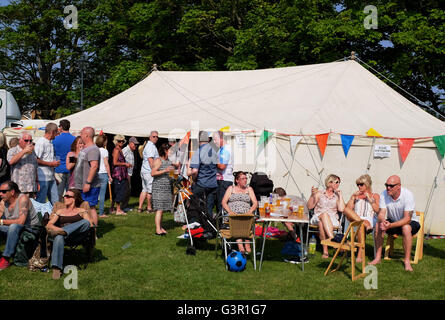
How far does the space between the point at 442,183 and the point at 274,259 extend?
13.3 ft

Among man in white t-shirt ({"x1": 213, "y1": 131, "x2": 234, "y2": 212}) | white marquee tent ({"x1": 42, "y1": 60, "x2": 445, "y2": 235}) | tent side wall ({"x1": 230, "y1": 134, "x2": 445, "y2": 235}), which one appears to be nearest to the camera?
man in white t-shirt ({"x1": 213, "y1": 131, "x2": 234, "y2": 212})

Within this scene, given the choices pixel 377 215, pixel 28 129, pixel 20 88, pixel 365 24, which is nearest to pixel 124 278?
pixel 377 215

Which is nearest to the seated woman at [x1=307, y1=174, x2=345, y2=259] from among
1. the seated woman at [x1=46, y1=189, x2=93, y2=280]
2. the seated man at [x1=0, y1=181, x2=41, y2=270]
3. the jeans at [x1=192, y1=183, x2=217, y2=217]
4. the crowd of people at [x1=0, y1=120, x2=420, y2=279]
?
the crowd of people at [x1=0, y1=120, x2=420, y2=279]

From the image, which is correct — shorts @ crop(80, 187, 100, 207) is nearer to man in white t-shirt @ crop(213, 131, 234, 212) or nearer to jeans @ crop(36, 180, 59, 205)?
jeans @ crop(36, 180, 59, 205)

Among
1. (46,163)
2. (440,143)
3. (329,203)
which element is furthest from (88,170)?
(440,143)

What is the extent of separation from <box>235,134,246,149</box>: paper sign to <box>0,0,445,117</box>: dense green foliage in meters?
8.41

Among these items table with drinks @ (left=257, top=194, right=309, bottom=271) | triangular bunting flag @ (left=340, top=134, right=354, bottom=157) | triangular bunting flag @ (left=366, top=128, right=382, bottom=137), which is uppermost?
triangular bunting flag @ (left=366, top=128, right=382, bottom=137)

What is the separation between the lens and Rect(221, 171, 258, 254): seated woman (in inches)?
265

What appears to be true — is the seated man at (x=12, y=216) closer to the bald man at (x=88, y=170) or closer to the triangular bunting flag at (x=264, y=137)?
the bald man at (x=88, y=170)

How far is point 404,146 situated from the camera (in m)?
9.14

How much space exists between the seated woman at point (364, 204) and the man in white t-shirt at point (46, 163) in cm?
436

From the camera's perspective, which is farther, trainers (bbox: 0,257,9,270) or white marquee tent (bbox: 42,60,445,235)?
white marquee tent (bbox: 42,60,445,235)

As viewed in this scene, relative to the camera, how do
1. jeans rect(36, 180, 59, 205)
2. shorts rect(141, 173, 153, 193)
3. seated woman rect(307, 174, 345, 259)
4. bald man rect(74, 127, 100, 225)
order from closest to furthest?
bald man rect(74, 127, 100, 225) < seated woman rect(307, 174, 345, 259) < jeans rect(36, 180, 59, 205) < shorts rect(141, 173, 153, 193)

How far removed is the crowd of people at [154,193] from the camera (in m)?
5.83
